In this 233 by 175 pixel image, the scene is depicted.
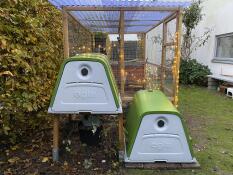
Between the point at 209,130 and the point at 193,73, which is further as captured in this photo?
the point at 193,73

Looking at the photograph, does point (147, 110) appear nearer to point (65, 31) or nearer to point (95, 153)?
point (95, 153)

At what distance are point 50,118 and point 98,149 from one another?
1194 mm

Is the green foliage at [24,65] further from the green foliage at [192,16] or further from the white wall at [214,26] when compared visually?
the green foliage at [192,16]

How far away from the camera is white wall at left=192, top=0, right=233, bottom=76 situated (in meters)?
9.54

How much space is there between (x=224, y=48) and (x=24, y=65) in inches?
333

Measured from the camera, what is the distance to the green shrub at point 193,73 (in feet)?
35.5

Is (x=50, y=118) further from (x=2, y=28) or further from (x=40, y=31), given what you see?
(x=2, y=28)

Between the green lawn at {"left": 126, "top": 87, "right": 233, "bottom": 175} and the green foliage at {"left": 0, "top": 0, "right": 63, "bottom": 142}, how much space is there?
1737 mm

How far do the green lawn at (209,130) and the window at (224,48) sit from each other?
158 cm

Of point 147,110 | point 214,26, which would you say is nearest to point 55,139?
point 147,110

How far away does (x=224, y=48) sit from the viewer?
1019 centimetres

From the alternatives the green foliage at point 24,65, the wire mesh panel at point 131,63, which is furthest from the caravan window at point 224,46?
the green foliage at point 24,65

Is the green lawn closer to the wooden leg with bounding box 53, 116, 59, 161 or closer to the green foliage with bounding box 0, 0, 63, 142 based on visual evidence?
the wooden leg with bounding box 53, 116, 59, 161

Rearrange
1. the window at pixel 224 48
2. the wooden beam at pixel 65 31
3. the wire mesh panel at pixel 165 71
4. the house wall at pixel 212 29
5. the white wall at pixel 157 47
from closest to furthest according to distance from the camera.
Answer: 1. the wooden beam at pixel 65 31
2. the wire mesh panel at pixel 165 71
3. the white wall at pixel 157 47
4. the house wall at pixel 212 29
5. the window at pixel 224 48
